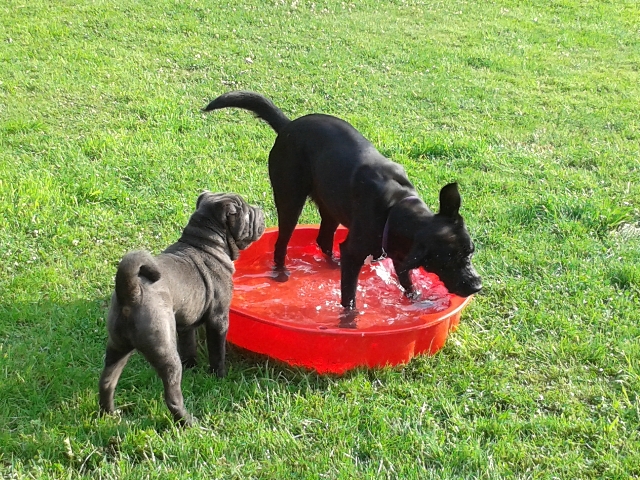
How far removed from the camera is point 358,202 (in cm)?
510

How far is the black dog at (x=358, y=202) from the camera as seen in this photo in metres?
4.71

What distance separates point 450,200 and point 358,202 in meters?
0.73

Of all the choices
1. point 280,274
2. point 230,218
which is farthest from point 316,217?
point 230,218

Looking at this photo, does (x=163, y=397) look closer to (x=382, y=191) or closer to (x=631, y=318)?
(x=382, y=191)

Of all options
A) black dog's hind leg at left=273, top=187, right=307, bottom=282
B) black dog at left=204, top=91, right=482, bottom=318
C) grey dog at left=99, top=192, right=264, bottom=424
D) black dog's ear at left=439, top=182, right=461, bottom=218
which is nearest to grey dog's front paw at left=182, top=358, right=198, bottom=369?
grey dog at left=99, top=192, right=264, bottom=424

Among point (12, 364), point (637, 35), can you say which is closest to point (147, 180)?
point (12, 364)

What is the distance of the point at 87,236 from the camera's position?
6.15m

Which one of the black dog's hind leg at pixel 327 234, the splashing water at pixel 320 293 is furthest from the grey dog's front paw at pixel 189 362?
Result: the black dog's hind leg at pixel 327 234


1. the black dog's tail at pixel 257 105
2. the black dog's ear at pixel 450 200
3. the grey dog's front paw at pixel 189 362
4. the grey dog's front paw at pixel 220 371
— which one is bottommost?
the grey dog's front paw at pixel 189 362

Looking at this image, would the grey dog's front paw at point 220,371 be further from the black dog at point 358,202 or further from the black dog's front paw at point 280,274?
the black dog's front paw at point 280,274

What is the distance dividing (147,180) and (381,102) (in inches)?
154

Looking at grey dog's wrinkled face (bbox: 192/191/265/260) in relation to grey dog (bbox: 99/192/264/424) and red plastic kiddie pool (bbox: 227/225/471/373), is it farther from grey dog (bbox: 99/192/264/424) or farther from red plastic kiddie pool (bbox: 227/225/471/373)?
red plastic kiddie pool (bbox: 227/225/471/373)

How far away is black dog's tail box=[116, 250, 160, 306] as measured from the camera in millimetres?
3629

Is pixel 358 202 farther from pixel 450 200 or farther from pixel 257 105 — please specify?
pixel 257 105
